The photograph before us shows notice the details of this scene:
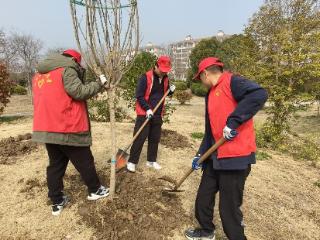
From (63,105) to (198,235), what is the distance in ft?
6.29

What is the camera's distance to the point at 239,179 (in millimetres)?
2963

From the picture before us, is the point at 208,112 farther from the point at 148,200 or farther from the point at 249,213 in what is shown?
the point at 249,213

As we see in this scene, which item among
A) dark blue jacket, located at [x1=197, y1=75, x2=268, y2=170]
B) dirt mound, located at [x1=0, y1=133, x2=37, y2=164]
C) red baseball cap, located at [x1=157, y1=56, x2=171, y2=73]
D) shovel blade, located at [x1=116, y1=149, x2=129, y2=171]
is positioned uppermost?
red baseball cap, located at [x1=157, y1=56, x2=171, y2=73]

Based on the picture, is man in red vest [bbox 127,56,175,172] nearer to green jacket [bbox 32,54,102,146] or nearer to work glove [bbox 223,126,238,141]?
green jacket [bbox 32,54,102,146]

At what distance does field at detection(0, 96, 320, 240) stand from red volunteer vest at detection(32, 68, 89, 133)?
106 centimetres

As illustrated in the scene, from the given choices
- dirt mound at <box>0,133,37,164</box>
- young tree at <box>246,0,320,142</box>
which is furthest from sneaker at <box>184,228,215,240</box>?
young tree at <box>246,0,320,142</box>

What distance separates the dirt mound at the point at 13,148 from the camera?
5.47 metres

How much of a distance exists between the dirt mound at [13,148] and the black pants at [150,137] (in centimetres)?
206

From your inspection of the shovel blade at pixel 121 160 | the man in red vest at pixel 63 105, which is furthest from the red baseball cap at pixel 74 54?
the shovel blade at pixel 121 160

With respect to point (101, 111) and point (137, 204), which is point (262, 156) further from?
point (101, 111)

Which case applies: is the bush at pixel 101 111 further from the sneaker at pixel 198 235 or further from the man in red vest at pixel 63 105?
the sneaker at pixel 198 235

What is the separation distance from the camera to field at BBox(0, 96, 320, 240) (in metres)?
3.55

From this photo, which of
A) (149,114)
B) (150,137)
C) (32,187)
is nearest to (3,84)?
(32,187)

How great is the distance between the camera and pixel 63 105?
10.7 feet
